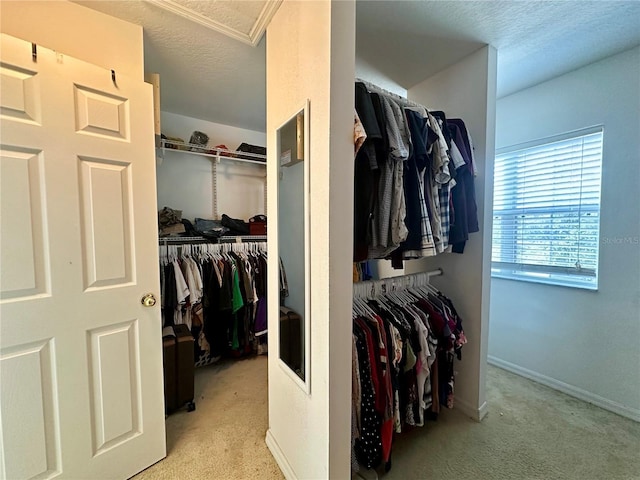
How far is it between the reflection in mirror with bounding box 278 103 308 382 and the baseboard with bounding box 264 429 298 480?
0.54m

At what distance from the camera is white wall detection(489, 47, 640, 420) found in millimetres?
1799

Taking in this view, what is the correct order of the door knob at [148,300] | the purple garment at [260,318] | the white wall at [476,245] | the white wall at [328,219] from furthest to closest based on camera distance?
the purple garment at [260,318], the white wall at [476,245], the door knob at [148,300], the white wall at [328,219]

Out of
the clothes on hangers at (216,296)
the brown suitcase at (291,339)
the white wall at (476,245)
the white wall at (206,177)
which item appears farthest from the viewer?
the white wall at (206,177)

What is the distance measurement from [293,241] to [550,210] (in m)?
2.32

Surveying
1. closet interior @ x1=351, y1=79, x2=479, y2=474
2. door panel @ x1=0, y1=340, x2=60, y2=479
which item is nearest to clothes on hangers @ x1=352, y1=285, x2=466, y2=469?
closet interior @ x1=351, y1=79, x2=479, y2=474

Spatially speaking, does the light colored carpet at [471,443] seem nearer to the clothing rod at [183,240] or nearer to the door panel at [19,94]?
the clothing rod at [183,240]

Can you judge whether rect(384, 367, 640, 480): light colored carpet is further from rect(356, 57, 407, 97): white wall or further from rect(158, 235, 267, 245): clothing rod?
rect(356, 57, 407, 97): white wall

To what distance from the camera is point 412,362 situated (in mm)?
1410

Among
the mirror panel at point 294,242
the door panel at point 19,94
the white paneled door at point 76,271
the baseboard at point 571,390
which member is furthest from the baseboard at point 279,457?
the baseboard at point 571,390

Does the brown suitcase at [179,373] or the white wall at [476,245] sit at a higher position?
the white wall at [476,245]

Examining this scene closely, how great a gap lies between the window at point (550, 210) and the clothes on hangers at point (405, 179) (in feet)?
3.62

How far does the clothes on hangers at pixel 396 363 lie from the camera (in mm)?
1300

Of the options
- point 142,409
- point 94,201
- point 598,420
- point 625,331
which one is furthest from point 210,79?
point 598,420

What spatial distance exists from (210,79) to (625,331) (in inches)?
146
